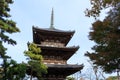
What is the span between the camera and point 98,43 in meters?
15.6

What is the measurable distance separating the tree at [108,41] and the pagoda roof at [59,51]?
20.9 m

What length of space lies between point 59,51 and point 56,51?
433 mm

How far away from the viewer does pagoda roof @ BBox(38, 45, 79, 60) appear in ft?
121

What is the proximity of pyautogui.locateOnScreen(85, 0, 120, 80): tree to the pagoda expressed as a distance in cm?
1909

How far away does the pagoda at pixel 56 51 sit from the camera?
115ft

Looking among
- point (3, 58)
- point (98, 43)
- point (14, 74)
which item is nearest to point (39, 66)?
point (14, 74)

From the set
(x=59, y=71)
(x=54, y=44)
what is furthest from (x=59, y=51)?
(x=59, y=71)

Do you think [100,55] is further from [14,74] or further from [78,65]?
[78,65]

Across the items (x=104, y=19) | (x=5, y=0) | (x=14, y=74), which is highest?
(x=5, y=0)

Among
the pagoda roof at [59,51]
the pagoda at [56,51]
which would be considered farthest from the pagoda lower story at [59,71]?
the pagoda roof at [59,51]

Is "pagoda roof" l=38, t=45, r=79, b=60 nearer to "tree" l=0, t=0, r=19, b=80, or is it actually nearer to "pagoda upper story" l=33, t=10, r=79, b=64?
"pagoda upper story" l=33, t=10, r=79, b=64

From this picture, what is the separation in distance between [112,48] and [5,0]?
11.1m

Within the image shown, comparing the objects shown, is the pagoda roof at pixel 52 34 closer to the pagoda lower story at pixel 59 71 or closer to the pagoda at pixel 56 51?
the pagoda at pixel 56 51

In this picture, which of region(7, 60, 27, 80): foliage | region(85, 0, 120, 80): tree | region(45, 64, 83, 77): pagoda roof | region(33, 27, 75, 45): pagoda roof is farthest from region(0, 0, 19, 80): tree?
region(33, 27, 75, 45): pagoda roof
